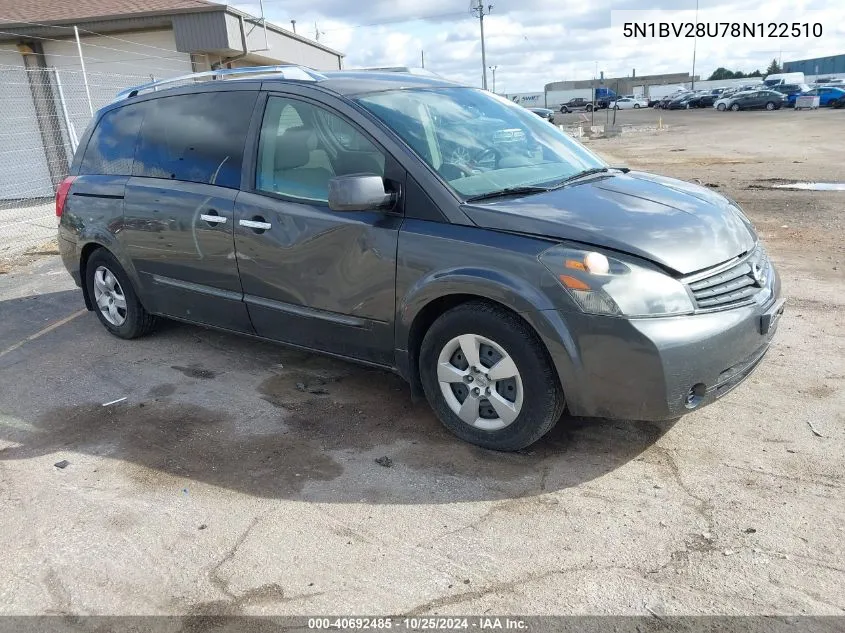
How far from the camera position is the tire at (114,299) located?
549 cm

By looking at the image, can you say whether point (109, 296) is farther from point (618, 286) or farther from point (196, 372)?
point (618, 286)

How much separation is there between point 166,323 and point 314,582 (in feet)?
12.4

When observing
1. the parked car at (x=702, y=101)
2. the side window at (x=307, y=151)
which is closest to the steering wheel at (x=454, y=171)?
the side window at (x=307, y=151)

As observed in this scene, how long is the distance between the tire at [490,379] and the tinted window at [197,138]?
1796mm

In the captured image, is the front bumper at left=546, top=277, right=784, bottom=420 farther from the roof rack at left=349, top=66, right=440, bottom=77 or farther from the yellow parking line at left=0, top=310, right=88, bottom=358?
the yellow parking line at left=0, top=310, right=88, bottom=358

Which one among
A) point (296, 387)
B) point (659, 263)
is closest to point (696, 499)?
point (659, 263)

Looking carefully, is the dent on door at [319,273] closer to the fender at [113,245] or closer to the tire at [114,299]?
the fender at [113,245]

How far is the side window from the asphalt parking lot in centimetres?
135

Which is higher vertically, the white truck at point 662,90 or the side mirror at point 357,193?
the white truck at point 662,90

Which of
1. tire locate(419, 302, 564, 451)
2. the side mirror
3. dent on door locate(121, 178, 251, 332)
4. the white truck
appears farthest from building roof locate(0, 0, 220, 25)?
the white truck

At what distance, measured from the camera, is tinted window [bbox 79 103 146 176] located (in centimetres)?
523

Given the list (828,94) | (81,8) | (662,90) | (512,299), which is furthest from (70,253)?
(662,90)

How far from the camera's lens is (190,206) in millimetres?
4629

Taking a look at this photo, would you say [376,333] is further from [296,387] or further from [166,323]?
[166,323]
